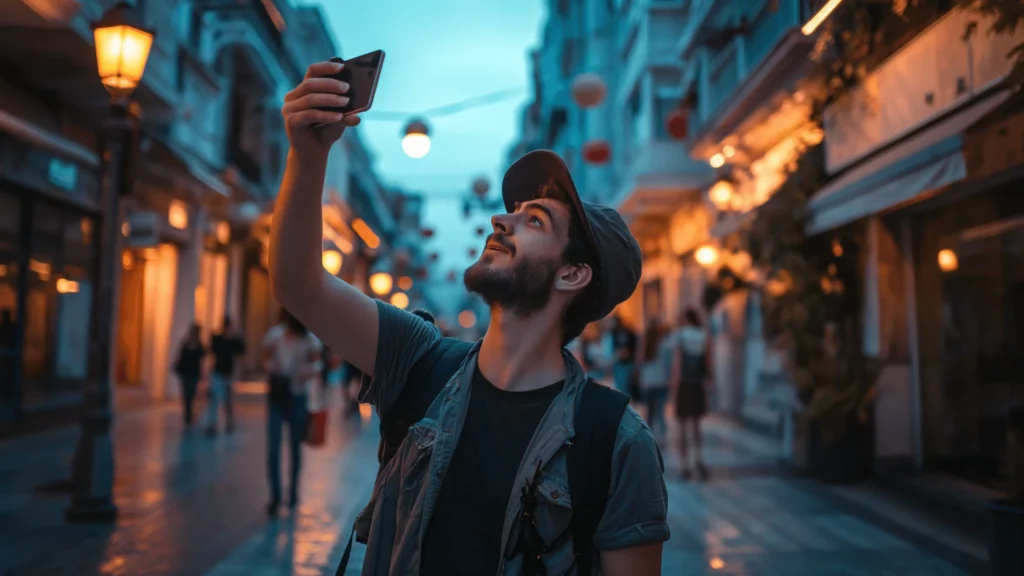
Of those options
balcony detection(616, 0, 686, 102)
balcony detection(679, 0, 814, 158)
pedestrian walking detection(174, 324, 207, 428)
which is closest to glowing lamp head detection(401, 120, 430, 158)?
pedestrian walking detection(174, 324, 207, 428)

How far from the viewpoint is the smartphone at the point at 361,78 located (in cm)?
157

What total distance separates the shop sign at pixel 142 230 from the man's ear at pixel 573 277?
1393 centimetres

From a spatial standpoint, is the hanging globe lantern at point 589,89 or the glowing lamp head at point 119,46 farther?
the hanging globe lantern at point 589,89

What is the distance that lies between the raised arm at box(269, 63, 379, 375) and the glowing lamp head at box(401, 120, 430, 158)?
8.76 meters

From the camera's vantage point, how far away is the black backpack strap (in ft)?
5.86

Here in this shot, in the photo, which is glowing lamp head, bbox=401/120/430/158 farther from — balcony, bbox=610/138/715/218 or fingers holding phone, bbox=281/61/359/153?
fingers holding phone, bbox=281/61/359/153

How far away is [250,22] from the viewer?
64.6 ft

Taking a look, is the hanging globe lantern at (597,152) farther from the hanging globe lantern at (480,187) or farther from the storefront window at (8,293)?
the storefront window at (8,293)

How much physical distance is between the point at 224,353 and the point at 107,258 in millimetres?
5315

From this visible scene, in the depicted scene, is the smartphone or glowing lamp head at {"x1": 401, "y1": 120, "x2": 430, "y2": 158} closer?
the smartphone

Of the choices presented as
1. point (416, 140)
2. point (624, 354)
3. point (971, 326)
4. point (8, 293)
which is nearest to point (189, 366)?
point (8, 293)

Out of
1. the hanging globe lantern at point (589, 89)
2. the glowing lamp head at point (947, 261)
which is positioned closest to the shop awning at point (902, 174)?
the glowing lamp head at point (947, 261)

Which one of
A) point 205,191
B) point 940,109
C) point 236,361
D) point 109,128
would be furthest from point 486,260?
point 205,191

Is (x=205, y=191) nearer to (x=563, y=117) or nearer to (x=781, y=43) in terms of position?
(x=781, y=43)
